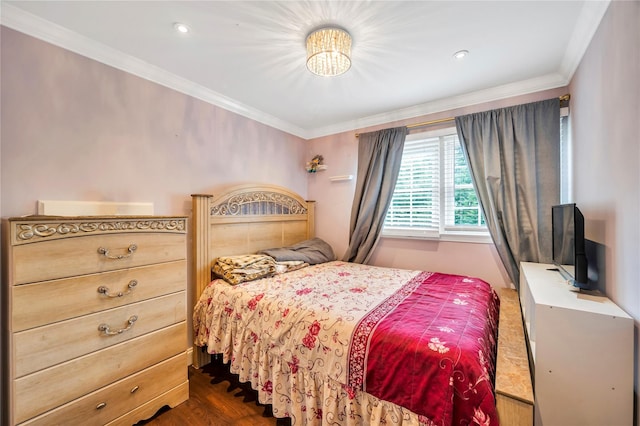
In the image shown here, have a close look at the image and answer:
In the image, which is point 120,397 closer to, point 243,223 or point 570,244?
point 243,223

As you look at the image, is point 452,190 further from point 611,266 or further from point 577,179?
point 611,266

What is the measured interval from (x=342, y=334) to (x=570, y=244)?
1.45 m

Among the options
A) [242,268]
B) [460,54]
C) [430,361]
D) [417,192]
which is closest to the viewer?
[430,361]

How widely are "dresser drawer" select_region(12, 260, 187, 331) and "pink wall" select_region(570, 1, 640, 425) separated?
8.16 feet

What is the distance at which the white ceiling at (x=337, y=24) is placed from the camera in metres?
1.52

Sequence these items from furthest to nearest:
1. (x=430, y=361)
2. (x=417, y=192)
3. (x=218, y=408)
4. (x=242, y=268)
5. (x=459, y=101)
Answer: (x=417, y=192)
(x=459, y=101)
(x=242, y=268)
(x=218, y=408)
(x=430, y=361)

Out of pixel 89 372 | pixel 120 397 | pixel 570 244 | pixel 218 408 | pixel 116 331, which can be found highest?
pixel 570 244

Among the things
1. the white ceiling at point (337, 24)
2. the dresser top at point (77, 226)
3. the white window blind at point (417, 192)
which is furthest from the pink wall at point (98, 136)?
the white window blind at point (417, 192)

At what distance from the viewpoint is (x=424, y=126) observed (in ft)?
9.50

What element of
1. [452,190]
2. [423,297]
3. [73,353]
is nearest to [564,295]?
[423,297]

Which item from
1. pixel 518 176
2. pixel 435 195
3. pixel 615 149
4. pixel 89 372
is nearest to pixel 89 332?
pixel 89 372

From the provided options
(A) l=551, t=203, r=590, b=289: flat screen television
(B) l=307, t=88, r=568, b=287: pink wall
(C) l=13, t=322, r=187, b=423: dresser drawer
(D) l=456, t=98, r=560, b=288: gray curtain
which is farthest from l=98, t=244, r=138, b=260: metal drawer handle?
(D) l=456, t=98, r=560, b=288: gray curtain

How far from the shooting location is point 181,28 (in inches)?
66.0

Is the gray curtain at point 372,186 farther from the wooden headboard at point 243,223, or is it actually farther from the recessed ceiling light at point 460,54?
the recessed ceiling light at point 460,54
